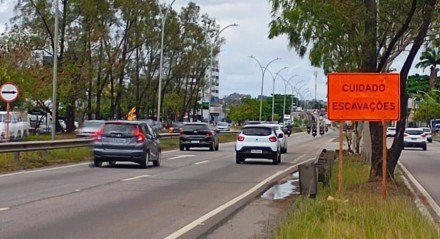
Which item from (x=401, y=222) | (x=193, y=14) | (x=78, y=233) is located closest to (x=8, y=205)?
(x=78, y=233)

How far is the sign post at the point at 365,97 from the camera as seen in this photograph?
1703 centimetres

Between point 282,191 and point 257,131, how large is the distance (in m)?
12.4

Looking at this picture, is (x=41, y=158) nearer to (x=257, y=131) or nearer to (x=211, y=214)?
(x=257, y=131)

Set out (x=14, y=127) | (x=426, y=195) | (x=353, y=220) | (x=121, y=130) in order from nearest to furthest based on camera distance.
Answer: (x=353, y=220), (x=426, y=195), (x=121, y=130), (x=14, y=127)

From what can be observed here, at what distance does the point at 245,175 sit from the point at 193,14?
5614 cm

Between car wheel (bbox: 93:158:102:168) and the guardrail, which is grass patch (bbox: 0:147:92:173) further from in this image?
car wheel (bbox: 93:158:102:168)

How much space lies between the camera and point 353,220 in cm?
1289

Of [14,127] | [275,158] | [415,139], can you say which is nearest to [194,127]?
[14,127]

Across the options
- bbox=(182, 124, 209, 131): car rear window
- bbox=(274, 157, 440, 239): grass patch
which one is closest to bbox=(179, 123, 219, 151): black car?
bbox=(182, 124, 209, 131): car rear window

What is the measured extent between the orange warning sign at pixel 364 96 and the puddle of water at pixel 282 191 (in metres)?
2.93

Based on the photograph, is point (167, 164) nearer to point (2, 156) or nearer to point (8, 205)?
point (2, 156)

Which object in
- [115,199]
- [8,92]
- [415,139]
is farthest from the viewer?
[415,139]

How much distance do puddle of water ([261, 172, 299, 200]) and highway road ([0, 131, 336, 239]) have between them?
26.1 inches

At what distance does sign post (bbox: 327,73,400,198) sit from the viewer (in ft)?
55.9
